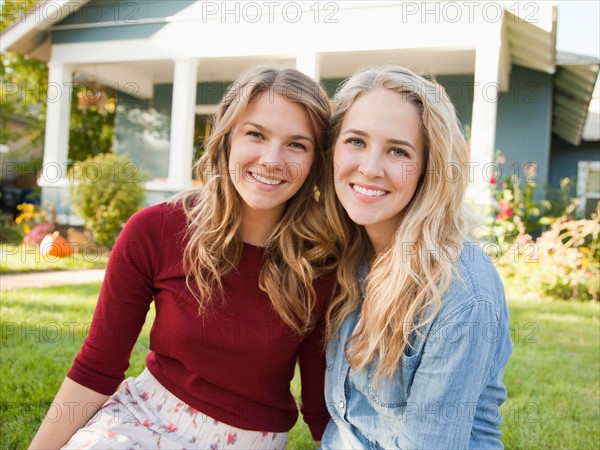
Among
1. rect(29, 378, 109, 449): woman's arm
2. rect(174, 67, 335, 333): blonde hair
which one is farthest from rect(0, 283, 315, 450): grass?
rect(174, 67, 335, 333): blonde hair

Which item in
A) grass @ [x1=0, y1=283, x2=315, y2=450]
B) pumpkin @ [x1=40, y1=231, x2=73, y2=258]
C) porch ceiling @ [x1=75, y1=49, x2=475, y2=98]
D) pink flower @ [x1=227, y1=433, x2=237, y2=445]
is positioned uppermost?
porch ceiling @ [x1=75, y1=49, x2=475, y2=98]

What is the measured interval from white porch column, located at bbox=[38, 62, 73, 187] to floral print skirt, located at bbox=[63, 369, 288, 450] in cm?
897

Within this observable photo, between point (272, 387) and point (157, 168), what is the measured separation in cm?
1068

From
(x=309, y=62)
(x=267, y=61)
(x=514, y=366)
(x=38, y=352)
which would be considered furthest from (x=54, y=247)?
(x=514, y=366)

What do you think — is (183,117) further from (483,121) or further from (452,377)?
(452,377)

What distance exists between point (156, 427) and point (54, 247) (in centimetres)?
722

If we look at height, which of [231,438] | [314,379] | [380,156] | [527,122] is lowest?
[231,438]

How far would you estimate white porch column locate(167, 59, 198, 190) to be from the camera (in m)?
9.21

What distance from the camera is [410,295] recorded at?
69.3 inches

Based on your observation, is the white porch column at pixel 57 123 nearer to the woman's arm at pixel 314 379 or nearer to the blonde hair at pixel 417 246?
the woman's arm at pixel 314 379

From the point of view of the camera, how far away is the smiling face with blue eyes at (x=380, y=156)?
1854 millimetres

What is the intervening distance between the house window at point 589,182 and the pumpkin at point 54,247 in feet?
31.5

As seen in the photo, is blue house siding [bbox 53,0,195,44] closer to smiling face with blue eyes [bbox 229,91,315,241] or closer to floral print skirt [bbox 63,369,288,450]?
smiling face with blue eyes [bbox 229,91,315,241]

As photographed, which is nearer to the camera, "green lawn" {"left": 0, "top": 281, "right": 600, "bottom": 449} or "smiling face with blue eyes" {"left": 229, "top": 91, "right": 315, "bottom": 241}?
"smiling face with blue eyes" {"left": 229, "top": 91, "right": 315, "bottom": 241}
